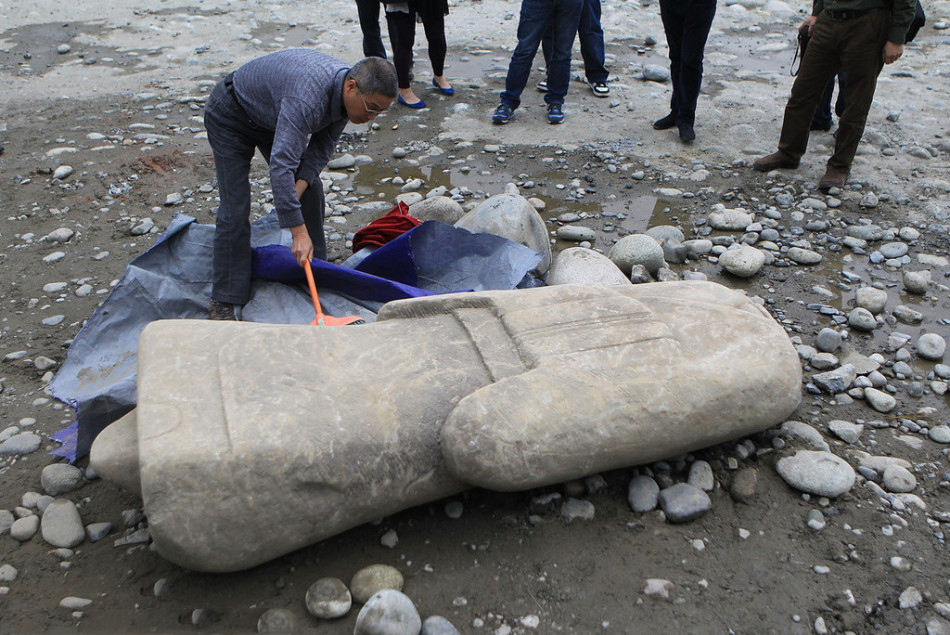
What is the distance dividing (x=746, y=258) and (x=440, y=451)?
2.34m

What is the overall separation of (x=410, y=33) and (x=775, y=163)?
3128mm

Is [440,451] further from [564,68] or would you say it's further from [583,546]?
[564,68]

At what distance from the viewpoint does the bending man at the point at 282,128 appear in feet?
9.01

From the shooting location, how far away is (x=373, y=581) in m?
1.99

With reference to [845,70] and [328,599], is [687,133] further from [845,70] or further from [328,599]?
[328,599]

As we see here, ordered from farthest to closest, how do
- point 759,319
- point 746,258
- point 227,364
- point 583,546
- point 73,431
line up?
point 746,258 → point 73,431 → point 759,319 → point 583,546 → point 227,364

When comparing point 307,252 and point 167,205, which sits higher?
point 307,252

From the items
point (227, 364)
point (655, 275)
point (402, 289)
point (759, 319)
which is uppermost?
point (227, 364)

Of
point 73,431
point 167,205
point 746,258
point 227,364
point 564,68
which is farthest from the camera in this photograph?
point 564,68

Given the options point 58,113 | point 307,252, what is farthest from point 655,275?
point 58,113

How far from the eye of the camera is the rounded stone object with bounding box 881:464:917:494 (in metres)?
2.33

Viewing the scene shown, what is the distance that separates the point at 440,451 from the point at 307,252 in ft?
4.38

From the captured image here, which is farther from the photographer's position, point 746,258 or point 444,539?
point 746,258

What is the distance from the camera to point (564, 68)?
558 centimetres
